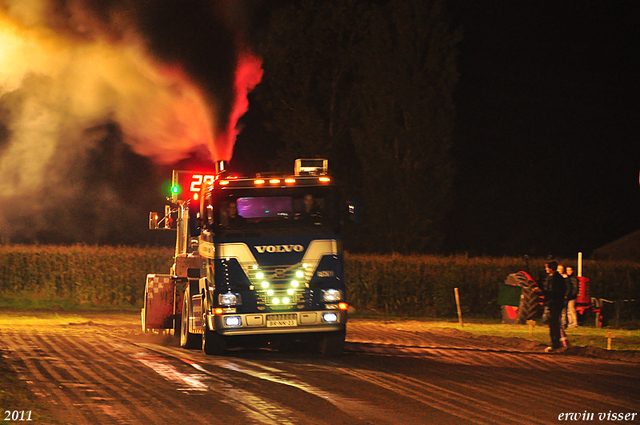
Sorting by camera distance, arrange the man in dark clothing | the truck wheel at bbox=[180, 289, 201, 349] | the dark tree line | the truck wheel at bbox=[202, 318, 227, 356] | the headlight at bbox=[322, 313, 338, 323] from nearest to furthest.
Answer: the headlight at bbox=[322, 313, 338, 323] → the truck wheel at bbox=[202, 318, 227, 356] → the man in dark clothing → the truck wheel at bbox=[180, 289, 201, 349] → the dark tree line

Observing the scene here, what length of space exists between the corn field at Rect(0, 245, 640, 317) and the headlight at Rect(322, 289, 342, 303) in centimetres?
1360

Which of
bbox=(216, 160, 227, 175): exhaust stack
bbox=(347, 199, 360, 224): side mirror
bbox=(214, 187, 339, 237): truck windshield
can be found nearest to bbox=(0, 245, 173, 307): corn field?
bbox=(216, 160, 227, 175): exhaust stack

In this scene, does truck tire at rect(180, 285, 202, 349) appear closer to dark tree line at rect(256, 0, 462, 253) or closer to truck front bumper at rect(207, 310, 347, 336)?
truck front bumper at rect(207, 310, 347, 336)

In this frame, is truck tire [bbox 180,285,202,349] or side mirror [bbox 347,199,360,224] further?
truck tire [bbox 180,285,202,349]

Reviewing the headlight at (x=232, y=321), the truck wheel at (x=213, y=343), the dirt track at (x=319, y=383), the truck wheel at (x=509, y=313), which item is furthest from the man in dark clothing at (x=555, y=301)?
the truck wheel at (x=509, y=313)

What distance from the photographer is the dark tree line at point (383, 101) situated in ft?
138

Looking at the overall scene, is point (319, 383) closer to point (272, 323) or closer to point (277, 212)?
point (272, 323)

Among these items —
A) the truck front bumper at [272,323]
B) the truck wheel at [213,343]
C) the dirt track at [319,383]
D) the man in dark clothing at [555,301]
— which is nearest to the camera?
the dirt track at [319,383]

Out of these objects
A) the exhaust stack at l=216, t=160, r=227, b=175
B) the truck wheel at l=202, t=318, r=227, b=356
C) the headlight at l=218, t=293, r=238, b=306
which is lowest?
the truck wheel at l=202, t=318, r=227, b=356

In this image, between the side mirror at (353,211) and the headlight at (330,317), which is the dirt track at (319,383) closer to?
the headlight at (330,317)

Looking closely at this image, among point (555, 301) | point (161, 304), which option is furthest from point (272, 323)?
point (555, 301)

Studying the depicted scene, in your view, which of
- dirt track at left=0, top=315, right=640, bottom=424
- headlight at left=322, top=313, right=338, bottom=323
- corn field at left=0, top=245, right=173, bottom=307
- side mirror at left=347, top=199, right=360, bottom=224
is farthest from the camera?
corn field at left=0, top=245, right=173, bottom=307

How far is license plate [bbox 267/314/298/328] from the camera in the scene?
16.0m

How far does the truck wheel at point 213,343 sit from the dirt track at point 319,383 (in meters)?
0.39
